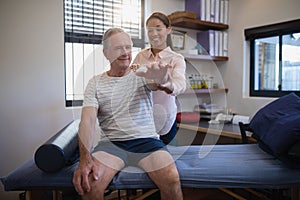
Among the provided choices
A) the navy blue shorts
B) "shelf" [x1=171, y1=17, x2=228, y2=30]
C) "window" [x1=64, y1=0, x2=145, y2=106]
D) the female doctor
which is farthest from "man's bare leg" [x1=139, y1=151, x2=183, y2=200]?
"shelf" [x1=171, y1=17, x2=228, y2=30]

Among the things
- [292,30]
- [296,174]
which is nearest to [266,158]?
[296,174]

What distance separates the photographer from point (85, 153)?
4.47ft

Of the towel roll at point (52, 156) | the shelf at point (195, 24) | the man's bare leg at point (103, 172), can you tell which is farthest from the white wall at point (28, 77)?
the shelf at point (195, 24)

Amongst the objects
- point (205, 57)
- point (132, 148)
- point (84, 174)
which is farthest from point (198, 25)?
point (84, 174)

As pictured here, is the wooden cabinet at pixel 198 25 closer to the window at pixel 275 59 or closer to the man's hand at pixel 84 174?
the window at pixel 275 59

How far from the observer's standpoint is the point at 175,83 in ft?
4.54

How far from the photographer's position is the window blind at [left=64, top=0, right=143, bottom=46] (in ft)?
7.36

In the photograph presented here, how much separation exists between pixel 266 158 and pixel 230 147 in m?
0.29

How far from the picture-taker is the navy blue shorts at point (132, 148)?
1429 mm

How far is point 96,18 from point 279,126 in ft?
5.58

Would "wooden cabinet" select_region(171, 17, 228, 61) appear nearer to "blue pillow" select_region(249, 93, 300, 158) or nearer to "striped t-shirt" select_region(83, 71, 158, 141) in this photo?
"blue pillow" select_region(249, 93, 300, 158)

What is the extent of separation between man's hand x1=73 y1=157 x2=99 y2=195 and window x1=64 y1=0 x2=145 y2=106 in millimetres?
828

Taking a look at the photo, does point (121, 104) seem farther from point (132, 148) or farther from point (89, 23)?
point (89, 23)

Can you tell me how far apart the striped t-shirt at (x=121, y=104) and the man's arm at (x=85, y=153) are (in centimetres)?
6
